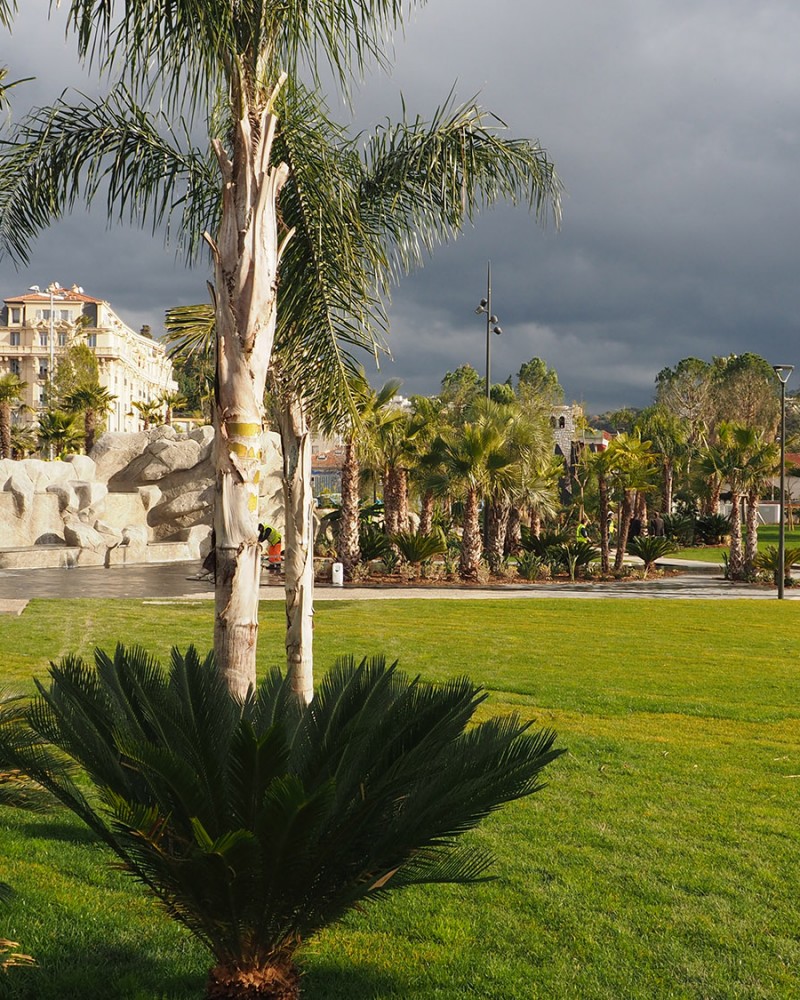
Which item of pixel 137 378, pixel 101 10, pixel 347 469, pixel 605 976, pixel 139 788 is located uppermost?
pixel 137 378

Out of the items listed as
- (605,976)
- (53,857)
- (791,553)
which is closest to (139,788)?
(605,976)

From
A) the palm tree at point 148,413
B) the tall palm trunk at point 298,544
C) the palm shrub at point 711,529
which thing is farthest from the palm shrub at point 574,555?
the palm tree at point 148,413

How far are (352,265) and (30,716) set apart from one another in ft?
15.3

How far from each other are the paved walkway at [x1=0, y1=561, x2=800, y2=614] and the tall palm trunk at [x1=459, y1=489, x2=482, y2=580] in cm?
92

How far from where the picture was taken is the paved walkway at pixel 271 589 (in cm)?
2011

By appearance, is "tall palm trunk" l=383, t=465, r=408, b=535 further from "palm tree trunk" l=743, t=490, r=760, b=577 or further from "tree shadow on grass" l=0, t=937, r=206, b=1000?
"tree shadow on grass" l=0, t=937, r=206, b=1000

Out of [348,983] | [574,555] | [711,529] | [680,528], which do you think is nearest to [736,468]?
[574,555]

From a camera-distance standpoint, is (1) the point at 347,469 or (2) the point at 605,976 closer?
(2) the point at 605,976

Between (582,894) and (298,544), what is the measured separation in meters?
3.51

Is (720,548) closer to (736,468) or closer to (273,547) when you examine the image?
(736,468)

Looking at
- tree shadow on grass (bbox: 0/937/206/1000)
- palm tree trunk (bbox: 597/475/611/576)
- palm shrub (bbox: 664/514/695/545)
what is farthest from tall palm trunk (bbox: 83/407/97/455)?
tree shadow on grass (bbox: 0/937/206/1000)

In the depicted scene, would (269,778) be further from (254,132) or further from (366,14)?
(366,14)

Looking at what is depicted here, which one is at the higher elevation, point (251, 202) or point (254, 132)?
point (254, 132)

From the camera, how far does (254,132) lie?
6.05m
